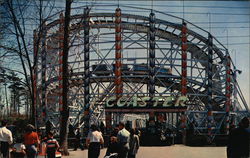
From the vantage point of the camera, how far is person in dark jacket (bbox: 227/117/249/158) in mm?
9297

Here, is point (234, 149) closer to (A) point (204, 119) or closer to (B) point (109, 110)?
(B) point (109, 110)

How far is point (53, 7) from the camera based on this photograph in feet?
76.9

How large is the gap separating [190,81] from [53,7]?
1989 centimetres

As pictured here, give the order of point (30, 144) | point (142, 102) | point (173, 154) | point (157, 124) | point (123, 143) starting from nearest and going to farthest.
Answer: point (123, 143), point (30, 144), point (173, 154), point (157, 124), point (142, 102)

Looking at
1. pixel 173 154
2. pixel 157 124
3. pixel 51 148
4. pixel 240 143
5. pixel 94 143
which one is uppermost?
pixel 240 143

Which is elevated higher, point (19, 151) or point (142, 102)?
point (142, 102)

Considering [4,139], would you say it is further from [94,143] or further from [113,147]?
[113,147]

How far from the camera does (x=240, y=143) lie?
368 inches

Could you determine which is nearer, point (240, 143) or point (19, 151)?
point (240, 143)

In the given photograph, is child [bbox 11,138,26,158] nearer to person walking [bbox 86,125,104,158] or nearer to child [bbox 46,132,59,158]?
child [bbox 46,132,59,158]

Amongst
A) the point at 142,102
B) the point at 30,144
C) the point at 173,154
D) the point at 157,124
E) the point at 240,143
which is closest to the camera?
the point at 240,143

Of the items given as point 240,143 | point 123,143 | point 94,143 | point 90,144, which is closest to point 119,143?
point 123,143

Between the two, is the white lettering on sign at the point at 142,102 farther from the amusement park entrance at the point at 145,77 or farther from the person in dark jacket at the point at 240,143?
the person in dark jacket at the point at 240,143

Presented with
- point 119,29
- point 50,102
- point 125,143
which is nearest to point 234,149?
point 125,143
